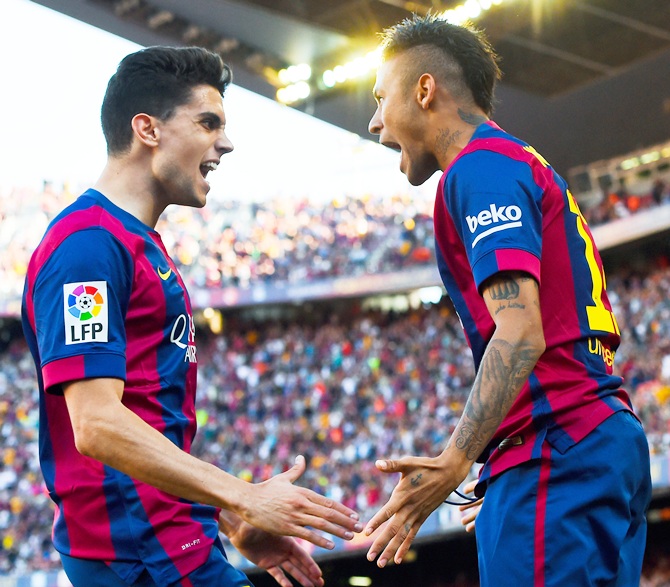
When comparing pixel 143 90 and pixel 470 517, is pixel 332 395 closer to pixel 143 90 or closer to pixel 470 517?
pixel 470 517

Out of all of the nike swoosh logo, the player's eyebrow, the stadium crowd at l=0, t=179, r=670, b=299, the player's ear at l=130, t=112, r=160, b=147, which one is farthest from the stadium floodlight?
the nike swoosh logo

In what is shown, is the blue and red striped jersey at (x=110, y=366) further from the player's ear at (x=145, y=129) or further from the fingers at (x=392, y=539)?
the fingers at (x=392, y=539)

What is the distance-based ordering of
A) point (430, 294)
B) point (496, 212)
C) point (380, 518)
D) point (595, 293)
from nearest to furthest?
point (380, 518) < point (496, 212) < point (595, 293) < point (430, 294)

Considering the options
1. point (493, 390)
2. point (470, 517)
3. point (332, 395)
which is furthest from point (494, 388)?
point (332, 395)

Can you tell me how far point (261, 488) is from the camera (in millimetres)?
2428

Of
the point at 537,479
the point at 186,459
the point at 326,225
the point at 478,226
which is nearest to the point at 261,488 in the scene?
the point at 186,459

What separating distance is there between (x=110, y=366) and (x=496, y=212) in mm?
1064

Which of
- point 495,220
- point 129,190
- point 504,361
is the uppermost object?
point 129,190

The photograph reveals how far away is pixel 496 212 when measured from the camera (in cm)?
244

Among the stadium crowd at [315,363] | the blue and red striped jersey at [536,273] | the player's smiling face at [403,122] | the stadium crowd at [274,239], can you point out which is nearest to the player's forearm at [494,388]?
the blue and red striped jersey at [536,273]

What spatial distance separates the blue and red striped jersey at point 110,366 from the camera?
96.8 inches

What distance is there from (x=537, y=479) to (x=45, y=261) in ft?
4.67

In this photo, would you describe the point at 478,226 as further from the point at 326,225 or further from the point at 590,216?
the point at 326,225

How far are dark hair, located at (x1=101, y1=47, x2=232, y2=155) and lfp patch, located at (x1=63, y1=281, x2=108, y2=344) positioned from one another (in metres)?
0.60
